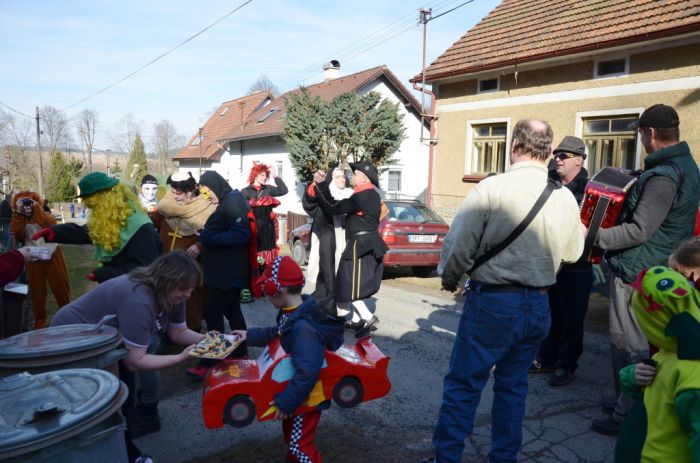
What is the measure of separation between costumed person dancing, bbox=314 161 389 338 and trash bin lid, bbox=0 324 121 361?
3.25 m

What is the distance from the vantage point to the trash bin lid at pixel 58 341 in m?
2.21

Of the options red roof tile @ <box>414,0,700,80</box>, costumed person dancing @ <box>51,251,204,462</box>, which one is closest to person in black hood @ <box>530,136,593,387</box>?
costumed person dancing @ <box>51,251,204,462</box>

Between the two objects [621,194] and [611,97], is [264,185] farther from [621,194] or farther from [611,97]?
[611,97]

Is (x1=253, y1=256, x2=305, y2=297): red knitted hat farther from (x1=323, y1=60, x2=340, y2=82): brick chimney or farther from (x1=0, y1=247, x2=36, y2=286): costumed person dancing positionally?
(x1=323, y1=60, x2=340, y2=82): brick chimney

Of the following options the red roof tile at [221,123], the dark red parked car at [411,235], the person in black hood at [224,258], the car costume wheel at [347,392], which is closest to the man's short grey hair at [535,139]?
the car costume wheel at [347,392]

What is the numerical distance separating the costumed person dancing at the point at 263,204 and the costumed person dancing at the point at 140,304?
3.89 meters

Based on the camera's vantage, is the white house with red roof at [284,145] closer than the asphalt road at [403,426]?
No

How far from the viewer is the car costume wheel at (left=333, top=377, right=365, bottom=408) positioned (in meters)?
2.97

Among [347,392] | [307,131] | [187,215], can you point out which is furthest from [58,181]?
[347,392]

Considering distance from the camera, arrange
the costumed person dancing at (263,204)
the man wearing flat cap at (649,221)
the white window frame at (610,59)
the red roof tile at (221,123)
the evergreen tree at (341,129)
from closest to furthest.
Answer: the man wearing flat cap at (649,221), the costumed person dancing at (263,204), the white window frame at (610,59), the evergreen tree at (341,129), the red roof tile at (221,123)

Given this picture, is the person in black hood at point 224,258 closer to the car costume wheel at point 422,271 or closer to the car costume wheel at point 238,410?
the car costume wheel at point 238,410

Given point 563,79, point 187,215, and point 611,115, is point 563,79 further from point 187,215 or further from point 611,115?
point 187,215

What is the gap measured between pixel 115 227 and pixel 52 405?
2159mm

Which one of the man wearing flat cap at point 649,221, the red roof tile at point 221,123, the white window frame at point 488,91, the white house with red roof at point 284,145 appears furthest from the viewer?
the red roof tile at point 221,123
